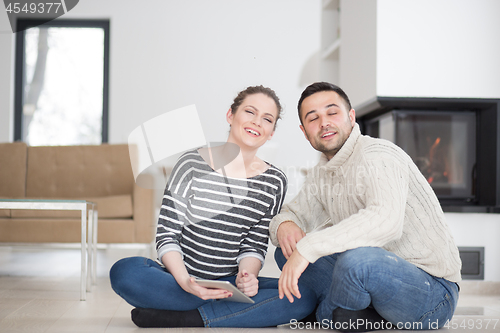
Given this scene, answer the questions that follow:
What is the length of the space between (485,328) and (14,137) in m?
4.80

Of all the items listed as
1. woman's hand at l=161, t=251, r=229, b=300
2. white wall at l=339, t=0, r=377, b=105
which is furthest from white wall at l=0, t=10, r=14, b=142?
woman's hand at l=161, t=251, r=229, b=300

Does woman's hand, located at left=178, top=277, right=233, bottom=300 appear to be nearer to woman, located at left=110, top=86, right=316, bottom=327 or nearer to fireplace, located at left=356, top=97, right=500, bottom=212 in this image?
woman, located at left=110, top=86, right=316, bottom=327

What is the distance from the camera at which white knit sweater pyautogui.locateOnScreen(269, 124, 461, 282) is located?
3.83 feet

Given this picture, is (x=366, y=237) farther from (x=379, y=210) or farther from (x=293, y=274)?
(x=293, y=274)

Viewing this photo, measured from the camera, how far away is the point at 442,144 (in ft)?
8.21

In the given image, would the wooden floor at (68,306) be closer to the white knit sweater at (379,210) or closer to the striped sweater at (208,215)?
the striped sweater at (208,215)

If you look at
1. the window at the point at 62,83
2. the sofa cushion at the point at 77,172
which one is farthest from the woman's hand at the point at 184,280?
the window at the point at 62,83

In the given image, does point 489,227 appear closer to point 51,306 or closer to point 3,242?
point 51,306

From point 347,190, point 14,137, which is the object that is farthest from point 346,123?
point 14,137

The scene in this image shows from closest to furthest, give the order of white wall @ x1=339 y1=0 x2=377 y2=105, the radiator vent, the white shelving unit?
the radiator vent
white wall @ x1=339 y1=0 x2=377 y2=105
the white shelving unit

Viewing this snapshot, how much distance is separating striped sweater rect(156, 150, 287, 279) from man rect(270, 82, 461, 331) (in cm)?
11

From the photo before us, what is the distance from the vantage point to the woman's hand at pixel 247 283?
1.30 meters

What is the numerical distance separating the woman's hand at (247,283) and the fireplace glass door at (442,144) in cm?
149

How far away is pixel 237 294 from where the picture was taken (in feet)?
4.09
